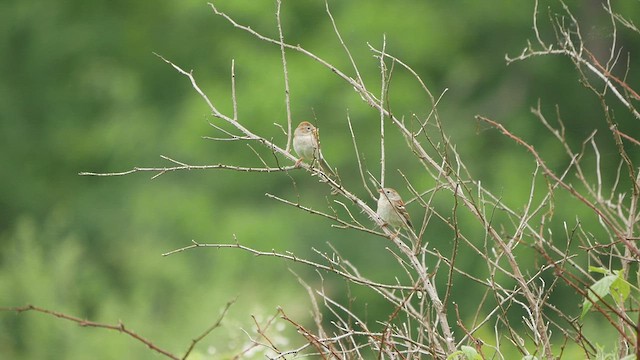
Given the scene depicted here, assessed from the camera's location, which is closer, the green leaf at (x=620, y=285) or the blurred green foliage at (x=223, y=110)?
the green leaf at (x=620, y=285)

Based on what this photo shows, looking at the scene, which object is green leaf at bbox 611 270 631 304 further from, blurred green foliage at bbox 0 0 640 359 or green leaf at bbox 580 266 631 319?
blurred green foliage at bbox 0 0 640 359

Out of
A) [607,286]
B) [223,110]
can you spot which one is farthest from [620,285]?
[223,110]

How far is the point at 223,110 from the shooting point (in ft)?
48.1

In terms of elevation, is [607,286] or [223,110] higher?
[607,286]

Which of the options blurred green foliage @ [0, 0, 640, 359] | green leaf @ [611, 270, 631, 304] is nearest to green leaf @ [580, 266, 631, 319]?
green leaf @ [611, 270, 631, 304]

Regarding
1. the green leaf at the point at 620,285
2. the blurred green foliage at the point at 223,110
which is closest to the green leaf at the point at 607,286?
the green leaf at the point at 620,285

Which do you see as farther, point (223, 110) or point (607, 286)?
point (223, 110)

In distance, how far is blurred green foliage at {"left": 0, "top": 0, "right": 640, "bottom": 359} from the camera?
45.9ft

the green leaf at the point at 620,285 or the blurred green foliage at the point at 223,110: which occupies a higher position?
the green leaf at the point at 620,285

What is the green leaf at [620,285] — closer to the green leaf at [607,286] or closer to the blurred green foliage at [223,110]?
the green leaf at [607,286]

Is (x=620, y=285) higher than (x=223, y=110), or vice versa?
(x=620, y=285)

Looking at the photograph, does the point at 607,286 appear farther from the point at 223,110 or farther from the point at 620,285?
the point at 223,110

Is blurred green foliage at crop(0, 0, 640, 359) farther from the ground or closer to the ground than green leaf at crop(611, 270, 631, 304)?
closer to the ground

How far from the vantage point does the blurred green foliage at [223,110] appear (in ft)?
45.9
